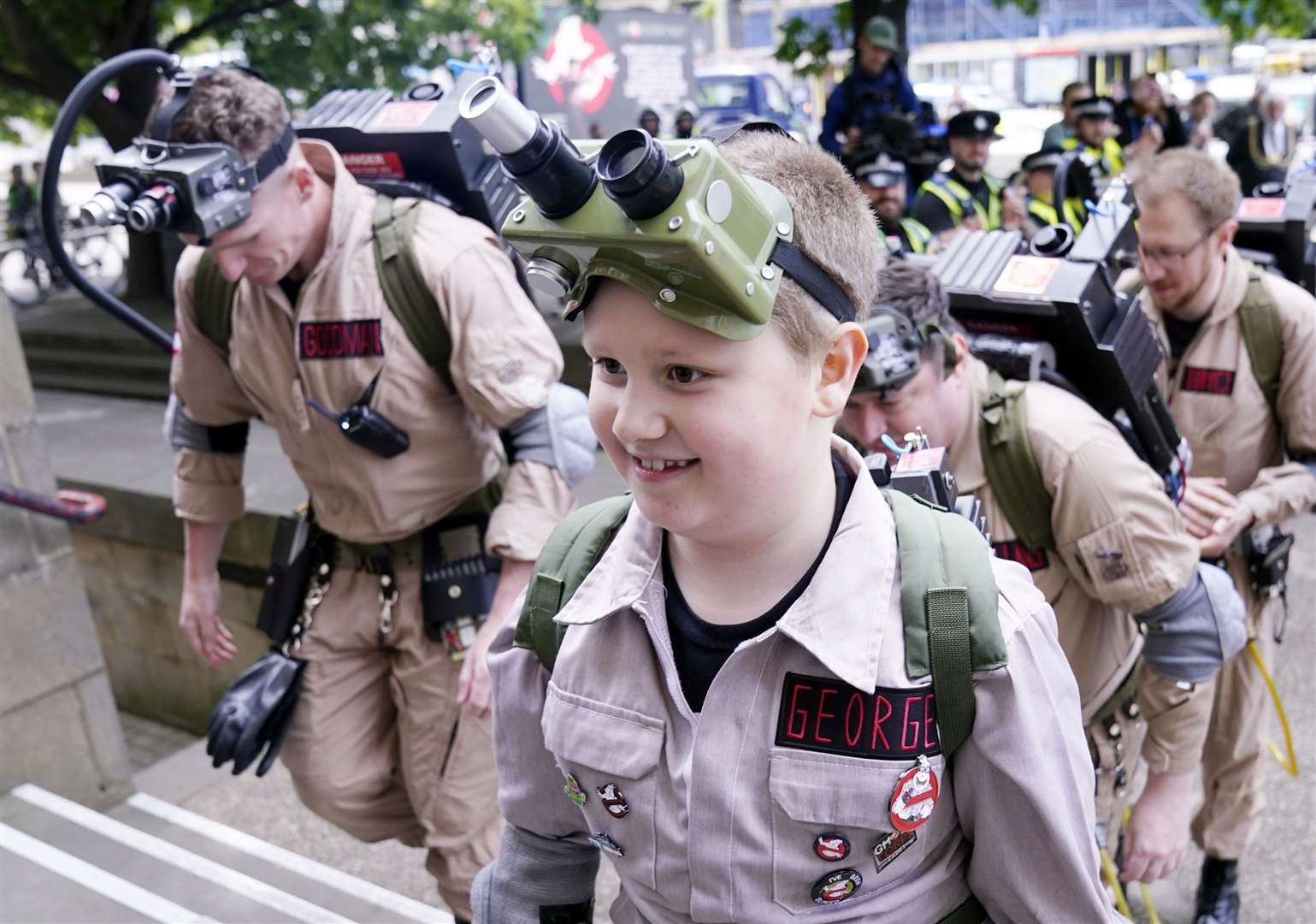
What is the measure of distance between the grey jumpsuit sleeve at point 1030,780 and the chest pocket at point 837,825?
0.06 m

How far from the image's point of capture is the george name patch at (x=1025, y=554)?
258 cm

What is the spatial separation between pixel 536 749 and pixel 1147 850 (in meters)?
1.49

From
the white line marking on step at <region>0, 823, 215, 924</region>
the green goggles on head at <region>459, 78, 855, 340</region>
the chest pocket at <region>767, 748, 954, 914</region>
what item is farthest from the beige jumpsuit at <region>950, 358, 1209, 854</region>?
the white line marking on step at <region>0, 823, 215, 924</region>

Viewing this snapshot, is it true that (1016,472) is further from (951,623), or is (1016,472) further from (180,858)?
(180,858)

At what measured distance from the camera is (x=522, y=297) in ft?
10.1

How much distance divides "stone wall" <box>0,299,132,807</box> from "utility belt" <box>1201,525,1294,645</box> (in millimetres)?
3769

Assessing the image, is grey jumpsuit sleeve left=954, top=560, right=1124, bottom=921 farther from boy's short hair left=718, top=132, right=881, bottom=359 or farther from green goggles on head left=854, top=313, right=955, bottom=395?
green goggles on head left=854, top=313, right=955, bottom=395

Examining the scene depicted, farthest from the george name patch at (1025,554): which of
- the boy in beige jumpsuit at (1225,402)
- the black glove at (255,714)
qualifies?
the black glove at (255,714)

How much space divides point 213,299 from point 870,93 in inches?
250

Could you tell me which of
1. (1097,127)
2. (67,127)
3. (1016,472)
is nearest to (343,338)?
(67,127)

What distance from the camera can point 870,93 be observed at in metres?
8.62

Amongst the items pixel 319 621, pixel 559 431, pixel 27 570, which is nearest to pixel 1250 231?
pixel 559 431

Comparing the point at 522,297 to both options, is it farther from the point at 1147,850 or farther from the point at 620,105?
the point at 620,105

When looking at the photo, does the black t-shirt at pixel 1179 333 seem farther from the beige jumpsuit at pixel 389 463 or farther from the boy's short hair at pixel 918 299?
the beige jumpsuit at pixel 389 463
